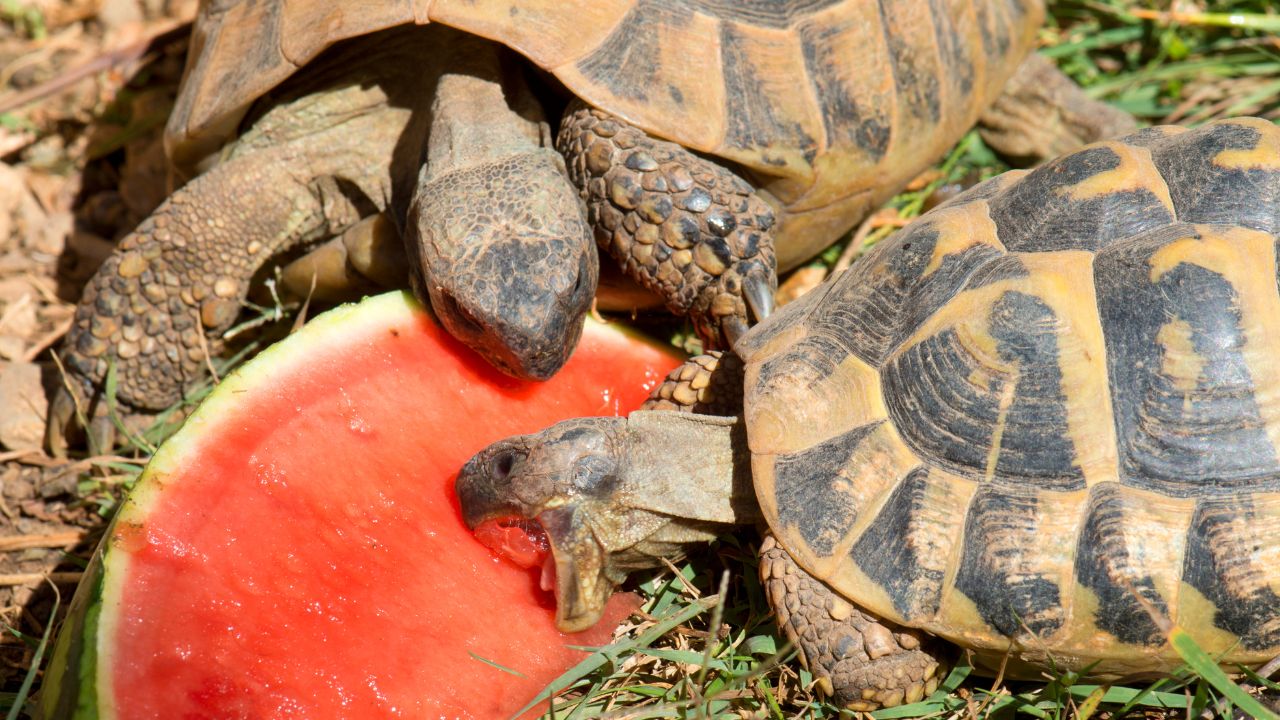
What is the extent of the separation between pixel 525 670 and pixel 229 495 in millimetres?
826

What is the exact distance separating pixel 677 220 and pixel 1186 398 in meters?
1.48

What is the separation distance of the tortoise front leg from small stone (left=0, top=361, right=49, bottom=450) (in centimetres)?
204

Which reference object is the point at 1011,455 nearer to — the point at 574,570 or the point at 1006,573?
the point at 1006,573

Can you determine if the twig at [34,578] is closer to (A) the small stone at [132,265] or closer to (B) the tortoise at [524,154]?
(B) the tortoise at [524,154]

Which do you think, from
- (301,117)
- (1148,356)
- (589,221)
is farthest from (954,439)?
(301,117)

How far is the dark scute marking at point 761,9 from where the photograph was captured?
10.9 ft

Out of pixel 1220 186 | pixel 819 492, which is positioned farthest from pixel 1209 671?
pixel 1220 186

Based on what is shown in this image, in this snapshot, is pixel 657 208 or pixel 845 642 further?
pixel 657 208

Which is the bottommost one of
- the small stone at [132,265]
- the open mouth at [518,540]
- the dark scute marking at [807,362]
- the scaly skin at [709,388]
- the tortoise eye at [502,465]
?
the open mouth at [518,540]

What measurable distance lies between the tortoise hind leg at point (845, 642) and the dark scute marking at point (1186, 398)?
0.62 meters

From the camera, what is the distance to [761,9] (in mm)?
3377

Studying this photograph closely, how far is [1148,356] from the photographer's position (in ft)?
7.75

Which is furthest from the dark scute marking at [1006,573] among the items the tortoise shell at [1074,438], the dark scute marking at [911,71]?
the dark scute marking at [911,71]

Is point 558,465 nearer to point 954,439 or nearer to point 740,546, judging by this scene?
point 740,546
